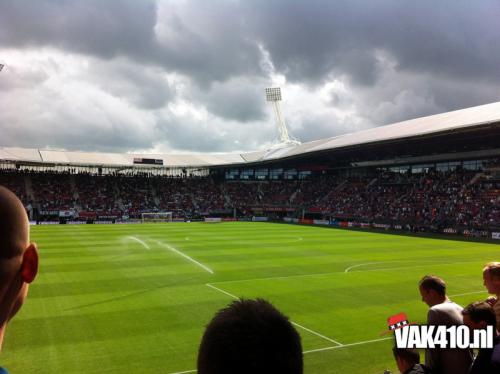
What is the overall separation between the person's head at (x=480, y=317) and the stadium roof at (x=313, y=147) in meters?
36.6

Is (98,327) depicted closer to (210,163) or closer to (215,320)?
(215,320)

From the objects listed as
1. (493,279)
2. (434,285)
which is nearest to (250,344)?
(434,285)

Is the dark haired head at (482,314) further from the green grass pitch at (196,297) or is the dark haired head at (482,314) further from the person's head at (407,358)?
the green grass pitch at (196,297)

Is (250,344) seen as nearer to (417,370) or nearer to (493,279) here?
(417,370)

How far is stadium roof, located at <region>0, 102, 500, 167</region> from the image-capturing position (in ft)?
136

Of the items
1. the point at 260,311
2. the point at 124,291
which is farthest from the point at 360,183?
the point at 260,311

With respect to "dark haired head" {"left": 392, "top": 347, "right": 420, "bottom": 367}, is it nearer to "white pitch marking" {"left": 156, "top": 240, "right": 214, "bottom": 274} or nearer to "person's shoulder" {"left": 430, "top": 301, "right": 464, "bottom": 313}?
"person's shoulder" {"left": 430, "top": 301, "right": 464, "bottom": 313}

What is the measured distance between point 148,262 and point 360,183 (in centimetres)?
5131

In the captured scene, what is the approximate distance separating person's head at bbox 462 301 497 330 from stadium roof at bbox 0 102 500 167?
36.6m

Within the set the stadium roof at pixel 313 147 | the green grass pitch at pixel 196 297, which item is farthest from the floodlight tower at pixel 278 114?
the green grass pitch at pixel 196 297

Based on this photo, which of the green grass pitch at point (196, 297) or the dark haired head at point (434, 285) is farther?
the green grass pitch at point (196, 297)

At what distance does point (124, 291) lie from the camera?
16984 mm

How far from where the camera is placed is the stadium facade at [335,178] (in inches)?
1839

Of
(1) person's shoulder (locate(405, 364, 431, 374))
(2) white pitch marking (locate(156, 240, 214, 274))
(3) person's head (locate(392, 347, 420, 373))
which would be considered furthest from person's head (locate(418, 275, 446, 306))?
(2) white pitch marking (locate(156, 240, 214, 274))
